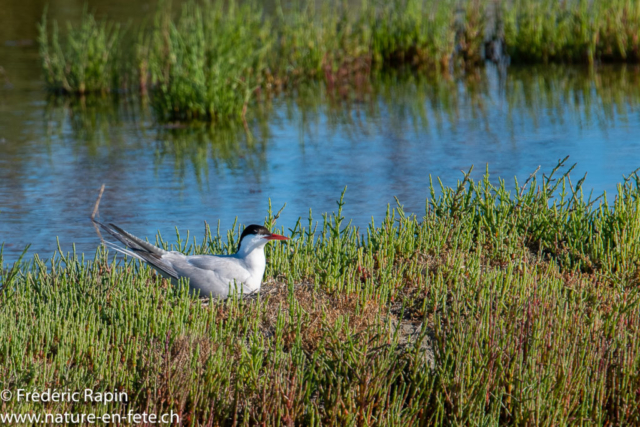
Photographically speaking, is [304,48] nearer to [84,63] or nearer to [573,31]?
[84,63]

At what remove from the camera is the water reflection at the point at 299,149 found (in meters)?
8.27

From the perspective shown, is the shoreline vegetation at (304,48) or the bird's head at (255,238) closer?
the bird's head at (255,238)

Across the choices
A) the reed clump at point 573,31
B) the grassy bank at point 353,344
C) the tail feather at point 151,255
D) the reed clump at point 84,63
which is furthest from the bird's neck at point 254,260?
the reed clump at point 573,31

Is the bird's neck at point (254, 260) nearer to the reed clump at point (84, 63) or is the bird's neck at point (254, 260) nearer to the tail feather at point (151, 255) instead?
the tail feather at point (151, 255)

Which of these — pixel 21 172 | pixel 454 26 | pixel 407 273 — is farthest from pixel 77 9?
pixel 407 273

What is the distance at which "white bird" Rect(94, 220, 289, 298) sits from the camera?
17.0 feet

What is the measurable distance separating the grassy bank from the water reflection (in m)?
2.32

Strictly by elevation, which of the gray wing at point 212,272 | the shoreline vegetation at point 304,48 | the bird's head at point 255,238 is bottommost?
the gray wing at point 212,272

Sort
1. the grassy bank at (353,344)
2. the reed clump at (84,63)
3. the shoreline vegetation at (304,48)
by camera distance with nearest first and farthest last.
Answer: the grassy bank at (353,344), the shoreline vegetation at (304,48), the reed clump at (84,63)

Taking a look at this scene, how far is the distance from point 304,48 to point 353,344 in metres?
10.5

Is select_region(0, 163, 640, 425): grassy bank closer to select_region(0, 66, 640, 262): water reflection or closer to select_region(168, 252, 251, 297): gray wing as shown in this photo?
select_region(168, 252, 251, 297): gray wing

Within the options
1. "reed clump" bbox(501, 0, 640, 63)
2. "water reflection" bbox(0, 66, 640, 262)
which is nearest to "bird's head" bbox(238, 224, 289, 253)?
A: "water reflection" bbox(0, 66, 640, 262)

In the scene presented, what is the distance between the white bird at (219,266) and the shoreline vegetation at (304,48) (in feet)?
20.5

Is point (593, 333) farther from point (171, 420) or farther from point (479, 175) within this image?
point (479, 175)
